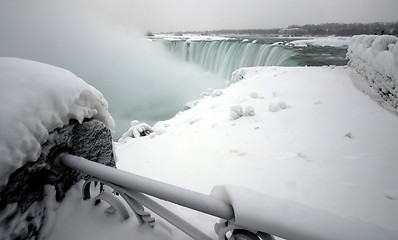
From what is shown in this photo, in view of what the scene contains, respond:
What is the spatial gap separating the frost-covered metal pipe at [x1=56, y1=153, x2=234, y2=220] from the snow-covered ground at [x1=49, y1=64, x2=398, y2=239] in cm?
21

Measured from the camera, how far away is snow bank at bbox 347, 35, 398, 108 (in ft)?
12.6

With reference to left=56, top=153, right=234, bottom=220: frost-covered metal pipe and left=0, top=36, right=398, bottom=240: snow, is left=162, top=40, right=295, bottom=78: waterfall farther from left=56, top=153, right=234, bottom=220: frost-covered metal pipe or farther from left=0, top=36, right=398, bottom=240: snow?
left=56, top=153, right=234, bottom=220: frost-covered metal pipe

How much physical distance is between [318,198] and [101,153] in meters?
1.93

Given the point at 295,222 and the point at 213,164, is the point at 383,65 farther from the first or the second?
the point at 295,222

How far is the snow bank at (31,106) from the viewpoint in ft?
2.20

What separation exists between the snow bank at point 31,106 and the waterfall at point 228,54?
44.9 feet

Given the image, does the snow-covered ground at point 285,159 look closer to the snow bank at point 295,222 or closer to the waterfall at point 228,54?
the snow bank at point 295,222

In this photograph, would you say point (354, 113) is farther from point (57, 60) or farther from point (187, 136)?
point (57, 60)

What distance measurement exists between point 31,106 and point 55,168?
310mm

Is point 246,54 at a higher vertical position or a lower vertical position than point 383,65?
higher

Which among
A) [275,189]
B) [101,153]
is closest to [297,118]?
[275,189]

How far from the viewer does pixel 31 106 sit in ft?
2.51

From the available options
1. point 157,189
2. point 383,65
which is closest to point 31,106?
point 157,189

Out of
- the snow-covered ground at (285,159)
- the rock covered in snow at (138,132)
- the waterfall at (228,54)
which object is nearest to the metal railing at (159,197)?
the snow-covered ground at (285,159)
